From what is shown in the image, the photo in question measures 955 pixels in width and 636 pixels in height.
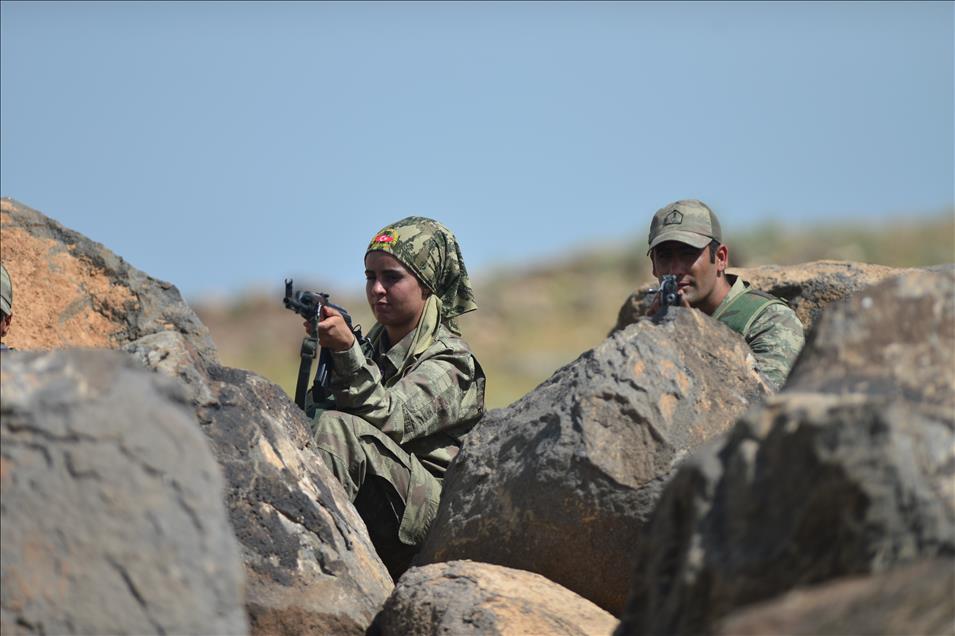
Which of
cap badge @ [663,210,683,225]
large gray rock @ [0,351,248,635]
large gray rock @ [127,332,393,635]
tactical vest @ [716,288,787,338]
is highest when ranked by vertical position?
cap badge @ [663,210,683,225]

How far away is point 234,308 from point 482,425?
59.1 ft

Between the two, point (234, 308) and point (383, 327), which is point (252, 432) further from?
point (234, 308)

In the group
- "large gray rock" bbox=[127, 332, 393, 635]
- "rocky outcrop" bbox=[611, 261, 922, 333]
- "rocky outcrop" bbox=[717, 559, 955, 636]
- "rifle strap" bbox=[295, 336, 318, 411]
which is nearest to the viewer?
"rocky outcrop" bbox=[717, 559, 955, 636]

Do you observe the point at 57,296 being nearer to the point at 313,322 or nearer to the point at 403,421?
the point at 313,322

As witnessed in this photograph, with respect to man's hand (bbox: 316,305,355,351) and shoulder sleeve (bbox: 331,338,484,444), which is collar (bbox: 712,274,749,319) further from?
man's hand (bbox: 316,305,355,351)

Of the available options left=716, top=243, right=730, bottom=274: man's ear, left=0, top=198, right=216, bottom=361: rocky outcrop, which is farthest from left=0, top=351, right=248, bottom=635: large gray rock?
left=716, top=243, right=730, bottom=274: man's ear

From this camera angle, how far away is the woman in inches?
204

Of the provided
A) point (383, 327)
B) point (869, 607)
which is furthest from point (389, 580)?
point (869, 607)

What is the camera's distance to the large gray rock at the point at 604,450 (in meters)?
4.19

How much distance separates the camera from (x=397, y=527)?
5.37 m

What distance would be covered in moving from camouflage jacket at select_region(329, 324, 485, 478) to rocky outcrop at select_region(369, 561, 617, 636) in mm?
1142

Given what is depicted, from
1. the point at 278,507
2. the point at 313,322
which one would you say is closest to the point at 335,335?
the point at 313,322

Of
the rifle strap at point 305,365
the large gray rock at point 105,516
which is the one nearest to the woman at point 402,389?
the rifle strap at point 305,365

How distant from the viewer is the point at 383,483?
5285mm
